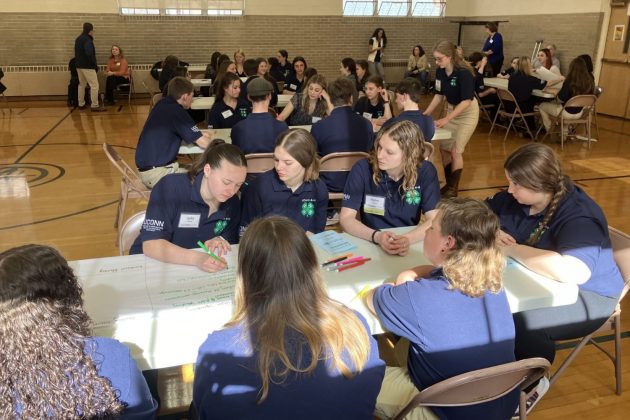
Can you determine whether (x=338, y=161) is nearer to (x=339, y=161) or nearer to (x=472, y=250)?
(x=339, y=161)

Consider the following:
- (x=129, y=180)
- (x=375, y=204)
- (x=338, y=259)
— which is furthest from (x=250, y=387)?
(x=129, y=180)

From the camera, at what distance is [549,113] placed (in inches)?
301

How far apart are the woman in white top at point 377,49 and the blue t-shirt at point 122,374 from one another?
11707mm

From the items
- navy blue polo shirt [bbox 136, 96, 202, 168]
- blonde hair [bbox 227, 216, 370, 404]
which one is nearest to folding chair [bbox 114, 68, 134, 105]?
navy blue polo shirt [bbox 136, 96, 202, 168]

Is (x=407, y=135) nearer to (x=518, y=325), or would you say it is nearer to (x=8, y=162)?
(x=518, y=325)

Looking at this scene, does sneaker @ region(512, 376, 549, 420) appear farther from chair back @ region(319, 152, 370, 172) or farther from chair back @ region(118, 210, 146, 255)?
chair back @ region(319, 152, 370, 172)

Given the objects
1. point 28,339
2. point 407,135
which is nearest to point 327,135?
point 407,135

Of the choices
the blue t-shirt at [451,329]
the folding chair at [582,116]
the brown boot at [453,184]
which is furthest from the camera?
the folding chair at [582,116]

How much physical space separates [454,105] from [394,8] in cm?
815

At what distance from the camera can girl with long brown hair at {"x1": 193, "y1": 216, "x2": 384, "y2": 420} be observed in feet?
4.21

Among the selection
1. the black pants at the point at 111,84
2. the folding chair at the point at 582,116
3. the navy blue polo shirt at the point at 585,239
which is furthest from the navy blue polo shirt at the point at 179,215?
the black pants at the point at 111,84

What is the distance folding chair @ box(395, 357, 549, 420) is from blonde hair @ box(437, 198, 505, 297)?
25 centimetres

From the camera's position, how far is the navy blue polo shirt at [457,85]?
522cm

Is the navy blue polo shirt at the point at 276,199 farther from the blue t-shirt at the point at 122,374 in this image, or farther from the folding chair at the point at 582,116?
the folding chair at the point at 582,116
